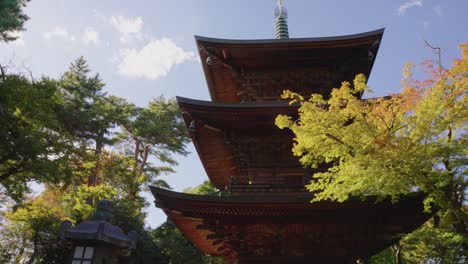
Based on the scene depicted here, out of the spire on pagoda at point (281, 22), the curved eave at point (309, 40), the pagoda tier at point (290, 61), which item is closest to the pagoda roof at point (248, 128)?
the pagoda tier at point (290, 61)

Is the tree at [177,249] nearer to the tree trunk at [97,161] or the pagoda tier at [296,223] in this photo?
the tree trunk at [97,161]

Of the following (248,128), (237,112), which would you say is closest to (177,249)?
(248,128)

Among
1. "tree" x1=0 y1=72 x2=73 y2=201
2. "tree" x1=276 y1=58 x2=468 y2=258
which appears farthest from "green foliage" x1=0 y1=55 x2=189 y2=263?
"tree" x1=276 y1=58 x2=468 y2=258

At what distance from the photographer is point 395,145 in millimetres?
7469

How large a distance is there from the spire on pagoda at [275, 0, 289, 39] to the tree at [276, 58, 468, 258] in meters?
7.49

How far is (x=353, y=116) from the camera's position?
8.02 metres

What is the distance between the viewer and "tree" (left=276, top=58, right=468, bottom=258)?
7.16m

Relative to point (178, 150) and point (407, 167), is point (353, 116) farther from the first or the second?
point (178, 150)

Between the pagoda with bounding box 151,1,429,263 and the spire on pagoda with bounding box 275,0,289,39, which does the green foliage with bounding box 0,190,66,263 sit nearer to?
the pagoda with bounding box 151,1,429,263

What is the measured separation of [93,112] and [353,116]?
2698 cm

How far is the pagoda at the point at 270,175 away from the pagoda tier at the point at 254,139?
3cm

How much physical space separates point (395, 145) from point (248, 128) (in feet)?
13.6

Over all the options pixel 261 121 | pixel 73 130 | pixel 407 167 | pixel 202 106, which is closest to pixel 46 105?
pixel 73 130

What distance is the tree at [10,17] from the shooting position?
12.0 metres
